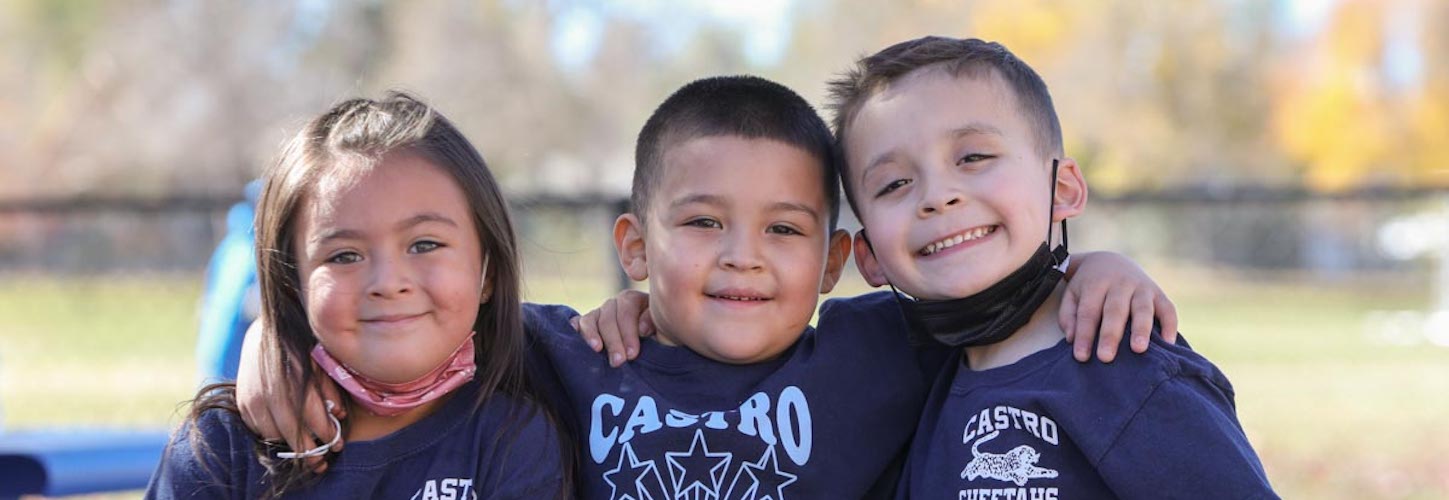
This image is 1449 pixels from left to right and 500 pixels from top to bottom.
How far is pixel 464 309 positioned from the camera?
2.38 meters

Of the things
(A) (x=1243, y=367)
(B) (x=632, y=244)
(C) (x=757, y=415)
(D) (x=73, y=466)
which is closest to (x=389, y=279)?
(B) (x=632, y=244)

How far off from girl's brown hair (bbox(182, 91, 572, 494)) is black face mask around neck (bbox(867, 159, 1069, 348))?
0.71 meters

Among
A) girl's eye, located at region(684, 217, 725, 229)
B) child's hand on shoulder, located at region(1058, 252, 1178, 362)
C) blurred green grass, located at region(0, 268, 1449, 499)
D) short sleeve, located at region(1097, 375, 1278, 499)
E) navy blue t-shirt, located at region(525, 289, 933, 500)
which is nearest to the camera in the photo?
short sleeve, located at region(1097, 375, 1278, 499)

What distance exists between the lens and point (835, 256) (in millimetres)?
2658

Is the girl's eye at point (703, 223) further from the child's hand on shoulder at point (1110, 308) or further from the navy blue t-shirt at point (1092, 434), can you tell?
the child's hand on shoulder at point (1110, 308)

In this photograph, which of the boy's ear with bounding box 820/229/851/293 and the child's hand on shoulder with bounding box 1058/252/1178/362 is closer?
the child's hand on shoulder with bounding box 1058/252/1178/362

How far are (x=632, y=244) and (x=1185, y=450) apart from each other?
3.68 feet

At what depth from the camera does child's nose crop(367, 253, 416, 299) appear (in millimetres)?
2275

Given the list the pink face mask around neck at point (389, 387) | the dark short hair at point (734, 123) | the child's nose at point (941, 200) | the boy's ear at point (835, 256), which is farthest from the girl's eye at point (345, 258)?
the child's nose at point (941, 200)

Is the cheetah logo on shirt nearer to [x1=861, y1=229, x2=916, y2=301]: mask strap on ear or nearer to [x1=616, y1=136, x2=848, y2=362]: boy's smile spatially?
[x1=861, y1=229, x2=916, y2=301]: mask strap on ear

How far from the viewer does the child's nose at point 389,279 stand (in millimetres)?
2275

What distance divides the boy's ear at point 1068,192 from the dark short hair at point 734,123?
0.42 m

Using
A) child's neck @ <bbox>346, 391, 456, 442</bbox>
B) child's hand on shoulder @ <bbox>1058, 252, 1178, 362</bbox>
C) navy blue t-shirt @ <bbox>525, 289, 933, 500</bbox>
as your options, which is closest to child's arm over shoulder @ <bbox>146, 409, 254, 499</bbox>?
child's neck @ <bbox>346, 391, 456, 442</bbox>

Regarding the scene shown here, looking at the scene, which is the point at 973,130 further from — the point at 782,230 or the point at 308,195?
the point at 308,195
